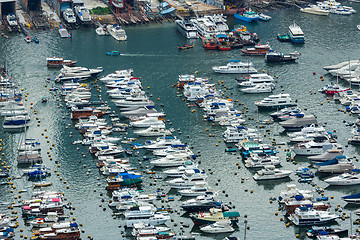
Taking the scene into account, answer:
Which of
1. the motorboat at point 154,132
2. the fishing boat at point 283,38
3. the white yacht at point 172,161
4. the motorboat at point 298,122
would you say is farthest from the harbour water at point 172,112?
the white yacht at point 172,161

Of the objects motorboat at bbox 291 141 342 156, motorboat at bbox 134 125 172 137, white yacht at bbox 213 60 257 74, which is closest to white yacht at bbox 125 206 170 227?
motorboat at bbox 291 141 342 156

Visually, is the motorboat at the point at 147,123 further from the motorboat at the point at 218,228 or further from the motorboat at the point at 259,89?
the motorboat at the point at 218,228

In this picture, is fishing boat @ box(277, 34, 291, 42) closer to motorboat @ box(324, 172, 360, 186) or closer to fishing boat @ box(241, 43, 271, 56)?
fishing boat @ box(241, 43, 271, 56)

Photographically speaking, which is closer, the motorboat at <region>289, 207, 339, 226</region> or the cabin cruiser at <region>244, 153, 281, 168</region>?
the motorboat at <region>289, 207, 339, 226</region>

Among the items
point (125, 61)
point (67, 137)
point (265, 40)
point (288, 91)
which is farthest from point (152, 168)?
point (265, 40)

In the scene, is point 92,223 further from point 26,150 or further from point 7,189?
point 26,150

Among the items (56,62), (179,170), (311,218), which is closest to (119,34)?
(56,62)

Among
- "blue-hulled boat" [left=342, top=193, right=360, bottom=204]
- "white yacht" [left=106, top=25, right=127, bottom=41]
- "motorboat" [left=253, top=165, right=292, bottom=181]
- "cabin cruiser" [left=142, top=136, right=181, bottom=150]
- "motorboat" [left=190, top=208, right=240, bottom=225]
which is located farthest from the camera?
"white yacht" [left=106, top=25, right=127, bottom=41]

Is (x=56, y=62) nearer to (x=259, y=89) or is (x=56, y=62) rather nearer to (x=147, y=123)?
(x=147, y=123)
